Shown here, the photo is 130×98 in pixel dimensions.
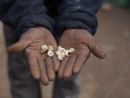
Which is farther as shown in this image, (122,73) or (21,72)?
(122,73)

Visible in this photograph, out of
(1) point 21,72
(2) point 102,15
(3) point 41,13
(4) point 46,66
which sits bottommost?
(2) point 102,15

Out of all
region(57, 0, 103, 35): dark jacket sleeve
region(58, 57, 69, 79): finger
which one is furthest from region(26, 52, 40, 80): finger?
region(57, 0, 103, 35): dark jacket sleeve

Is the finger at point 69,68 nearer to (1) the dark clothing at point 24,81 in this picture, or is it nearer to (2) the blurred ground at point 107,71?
(1) the dark clothing at point 24,81

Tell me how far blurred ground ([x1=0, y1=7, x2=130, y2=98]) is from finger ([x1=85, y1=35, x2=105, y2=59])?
918mm

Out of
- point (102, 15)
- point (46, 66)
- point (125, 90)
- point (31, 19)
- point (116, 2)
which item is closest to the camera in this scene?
point (46, 66)

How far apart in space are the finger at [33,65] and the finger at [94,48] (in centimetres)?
35

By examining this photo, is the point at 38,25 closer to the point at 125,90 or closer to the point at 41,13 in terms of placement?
the point at 41,13

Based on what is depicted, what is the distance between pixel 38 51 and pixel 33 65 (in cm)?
14

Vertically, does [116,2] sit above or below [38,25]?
below

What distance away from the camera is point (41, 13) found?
1.06 meters

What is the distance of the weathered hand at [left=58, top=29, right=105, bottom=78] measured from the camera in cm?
86

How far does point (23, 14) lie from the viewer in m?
1.04

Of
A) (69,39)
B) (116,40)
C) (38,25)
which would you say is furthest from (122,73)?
(38,25)

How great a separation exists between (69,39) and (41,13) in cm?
26
